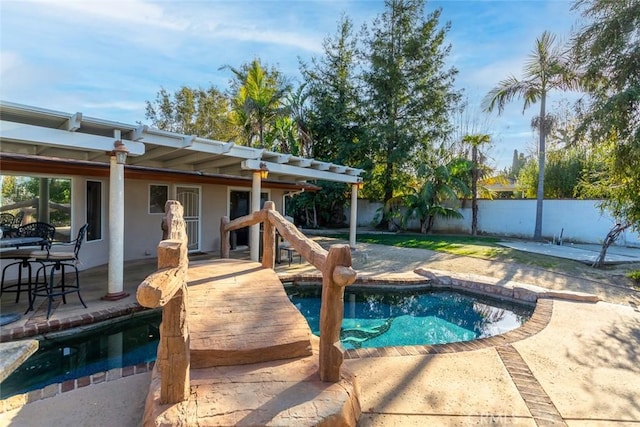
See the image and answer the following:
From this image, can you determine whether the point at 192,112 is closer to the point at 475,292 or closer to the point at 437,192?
the point at 437,192

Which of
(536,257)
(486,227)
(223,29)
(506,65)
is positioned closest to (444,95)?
(506,65)

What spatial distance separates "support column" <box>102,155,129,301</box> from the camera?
5.45 m

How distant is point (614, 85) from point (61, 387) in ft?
36.3

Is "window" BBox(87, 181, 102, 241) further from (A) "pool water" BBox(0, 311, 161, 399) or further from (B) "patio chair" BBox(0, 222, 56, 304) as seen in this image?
(A) "pool water" BBox(0, 311, 161, 399)

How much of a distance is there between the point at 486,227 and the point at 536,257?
291 inches

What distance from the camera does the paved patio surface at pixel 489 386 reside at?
2699 millimetres

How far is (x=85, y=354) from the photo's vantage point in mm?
4297

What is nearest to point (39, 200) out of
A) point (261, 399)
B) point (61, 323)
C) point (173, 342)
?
point (61, 323)

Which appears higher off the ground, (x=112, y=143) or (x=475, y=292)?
(x=112, y=143)

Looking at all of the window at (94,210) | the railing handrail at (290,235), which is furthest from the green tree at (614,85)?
the window at (94,210)

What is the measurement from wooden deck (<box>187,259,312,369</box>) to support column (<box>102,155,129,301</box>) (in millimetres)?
1774

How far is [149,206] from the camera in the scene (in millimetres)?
9508

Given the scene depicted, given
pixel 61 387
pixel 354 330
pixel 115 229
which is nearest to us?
pixel 61 387

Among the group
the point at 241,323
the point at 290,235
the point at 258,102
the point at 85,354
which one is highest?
the point at 258,102
